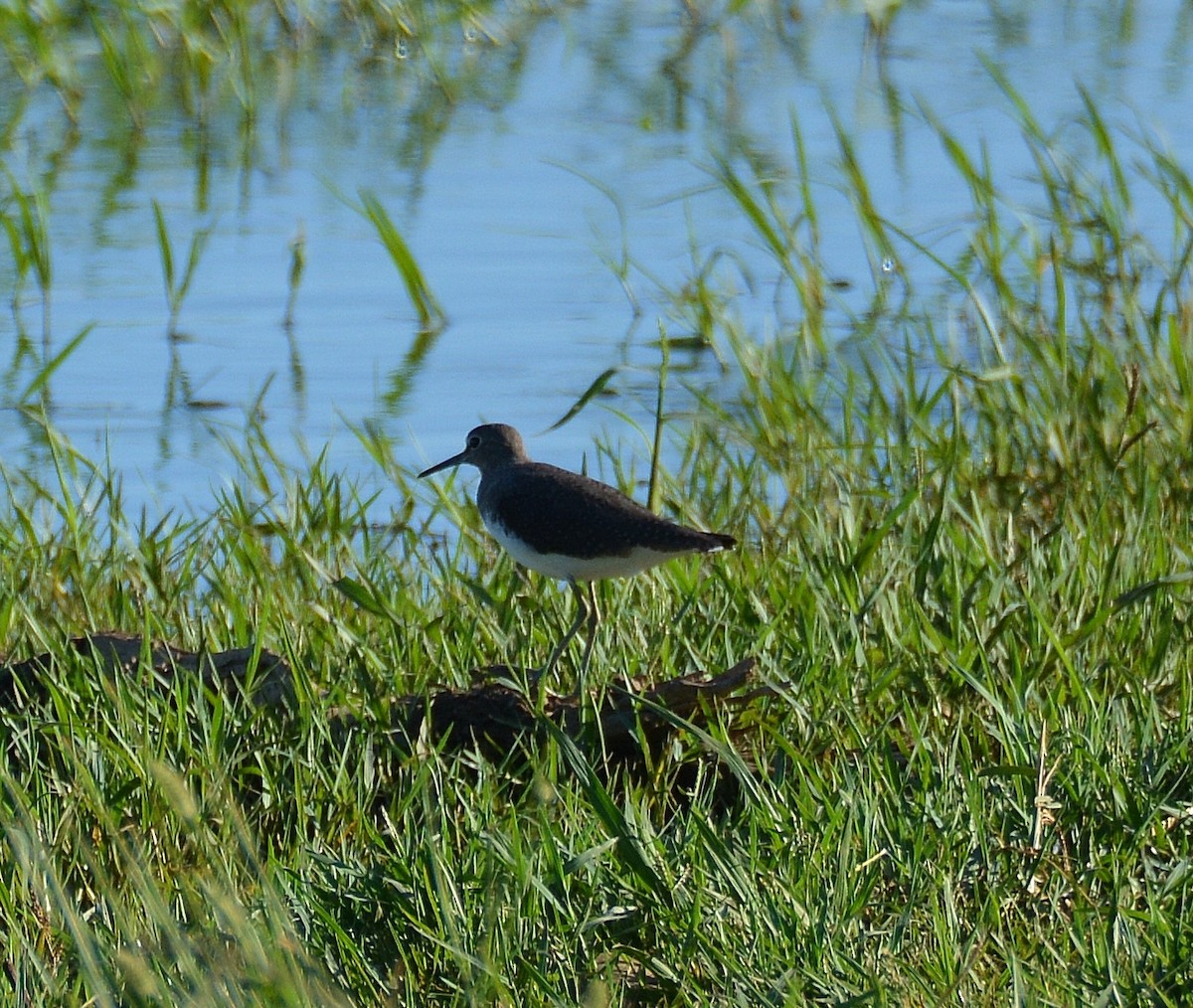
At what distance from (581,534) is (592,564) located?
0.21 ft

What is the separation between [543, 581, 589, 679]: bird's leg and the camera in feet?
12.4

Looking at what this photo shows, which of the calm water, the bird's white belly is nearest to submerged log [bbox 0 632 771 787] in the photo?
the bird's white belly

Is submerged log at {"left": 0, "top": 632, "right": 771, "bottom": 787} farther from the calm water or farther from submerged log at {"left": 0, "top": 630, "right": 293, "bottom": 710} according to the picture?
the calm water

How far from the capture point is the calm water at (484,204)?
6.92 metres

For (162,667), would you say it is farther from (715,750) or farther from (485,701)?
(715,750)

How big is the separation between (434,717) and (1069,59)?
899cm

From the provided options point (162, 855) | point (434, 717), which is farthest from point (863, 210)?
point (162, 855)

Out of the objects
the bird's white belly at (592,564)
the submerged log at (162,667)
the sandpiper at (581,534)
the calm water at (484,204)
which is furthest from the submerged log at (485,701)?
the calm water at (484,204)

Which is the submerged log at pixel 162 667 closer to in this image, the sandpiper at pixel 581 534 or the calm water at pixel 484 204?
the sandpiper at pixel 581 534

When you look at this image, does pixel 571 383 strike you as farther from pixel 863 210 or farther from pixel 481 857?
pixel 481 857

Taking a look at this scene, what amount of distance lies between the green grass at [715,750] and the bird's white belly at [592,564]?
14cm

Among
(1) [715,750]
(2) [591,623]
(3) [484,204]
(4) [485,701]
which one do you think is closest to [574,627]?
(2) [591,623]

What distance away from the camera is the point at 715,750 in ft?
10.9

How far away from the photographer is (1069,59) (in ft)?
38.4
